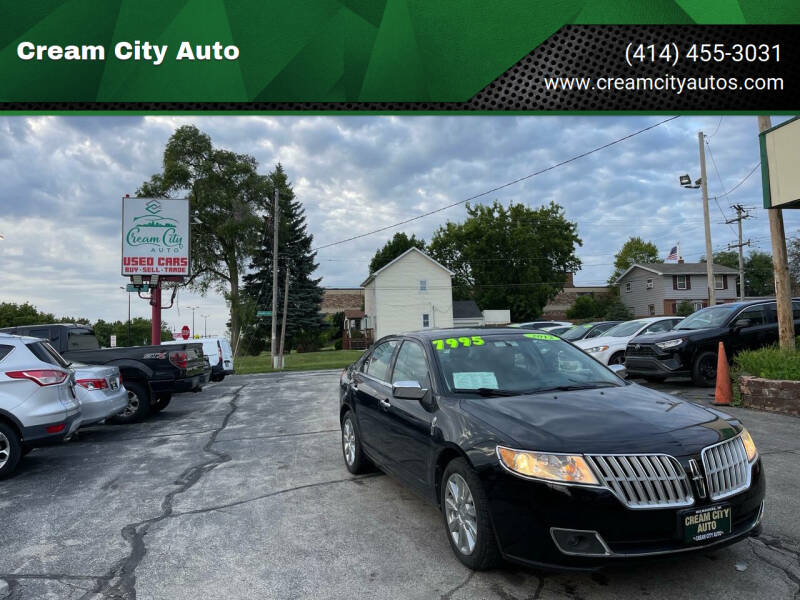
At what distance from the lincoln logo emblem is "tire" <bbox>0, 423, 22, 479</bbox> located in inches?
273

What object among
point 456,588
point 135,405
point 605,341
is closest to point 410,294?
point 605,341

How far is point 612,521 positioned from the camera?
3.08 meters

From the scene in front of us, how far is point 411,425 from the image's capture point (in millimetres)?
4555

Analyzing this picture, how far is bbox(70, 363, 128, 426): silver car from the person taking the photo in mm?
8438

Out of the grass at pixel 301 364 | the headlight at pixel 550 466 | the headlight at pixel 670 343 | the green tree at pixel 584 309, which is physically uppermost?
the green tree at pixel 584 309

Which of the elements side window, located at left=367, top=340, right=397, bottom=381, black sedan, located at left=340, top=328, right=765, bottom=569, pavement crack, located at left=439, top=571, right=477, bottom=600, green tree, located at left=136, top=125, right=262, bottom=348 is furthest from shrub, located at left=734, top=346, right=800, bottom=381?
green tree, located at left=136, top=125, right=262, bottom=348

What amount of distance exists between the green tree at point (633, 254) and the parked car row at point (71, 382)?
281 ft

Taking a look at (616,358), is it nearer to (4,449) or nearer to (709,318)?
(709,318)

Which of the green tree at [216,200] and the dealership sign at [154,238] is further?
the green tree at [216,200]

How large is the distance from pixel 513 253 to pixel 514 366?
57.1 metres

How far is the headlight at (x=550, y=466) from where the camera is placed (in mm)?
3165

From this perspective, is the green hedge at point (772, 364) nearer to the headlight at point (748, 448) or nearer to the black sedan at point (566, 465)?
the black sedan at point (566, 465)

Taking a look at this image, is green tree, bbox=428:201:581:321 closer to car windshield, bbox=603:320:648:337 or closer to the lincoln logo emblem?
car windshield, bbox=603:320:648:337

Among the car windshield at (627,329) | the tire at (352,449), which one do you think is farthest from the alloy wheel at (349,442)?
the car windshield at (627,329)
